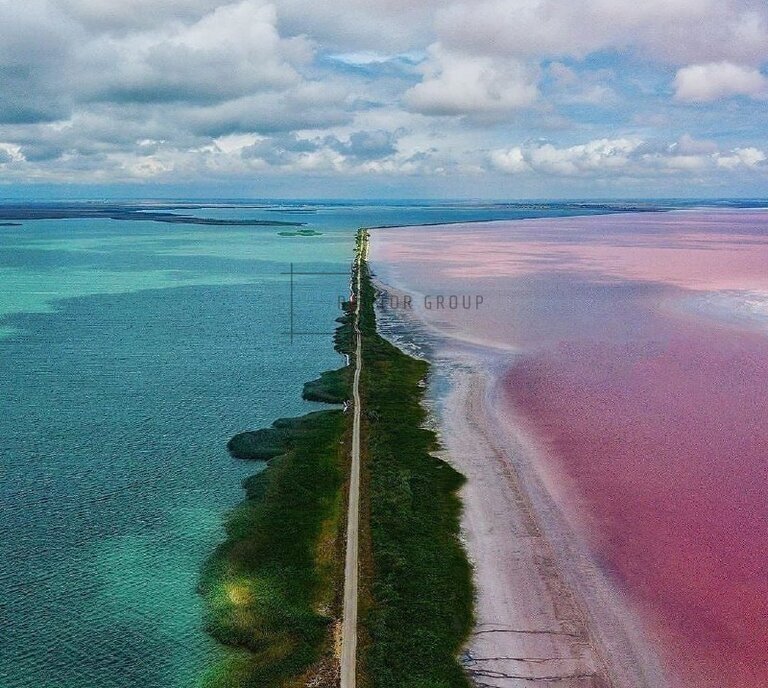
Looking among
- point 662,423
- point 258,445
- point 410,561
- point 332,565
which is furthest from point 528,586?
point 662,423

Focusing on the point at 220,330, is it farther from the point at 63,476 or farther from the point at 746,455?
the point at 746,455

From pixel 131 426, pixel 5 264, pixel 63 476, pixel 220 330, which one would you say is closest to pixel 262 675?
pixel 63 476

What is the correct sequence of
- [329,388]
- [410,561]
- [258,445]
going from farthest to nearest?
[329,388] → [258,445] → [410,561]

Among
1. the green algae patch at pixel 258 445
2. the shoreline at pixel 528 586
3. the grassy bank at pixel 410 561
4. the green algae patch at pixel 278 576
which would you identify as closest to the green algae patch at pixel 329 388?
the grassy bank at pixel 410 561

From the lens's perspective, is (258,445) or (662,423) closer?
(258,445)

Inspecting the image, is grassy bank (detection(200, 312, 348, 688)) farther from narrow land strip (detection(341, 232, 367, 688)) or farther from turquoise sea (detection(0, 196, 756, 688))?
turquoise sea (detection(0, 196, 756, 688))

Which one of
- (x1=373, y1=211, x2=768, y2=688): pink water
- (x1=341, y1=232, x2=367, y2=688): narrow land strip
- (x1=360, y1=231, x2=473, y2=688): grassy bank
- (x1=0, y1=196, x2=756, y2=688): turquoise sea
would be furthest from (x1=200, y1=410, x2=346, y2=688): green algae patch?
(x1=373, y1=211, x2=768, y2=688): pink water

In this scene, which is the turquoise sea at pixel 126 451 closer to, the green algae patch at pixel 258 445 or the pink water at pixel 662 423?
the green algae patch at pixel 258 445

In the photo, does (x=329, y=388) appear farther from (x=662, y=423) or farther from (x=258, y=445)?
(x=662, y=423)
